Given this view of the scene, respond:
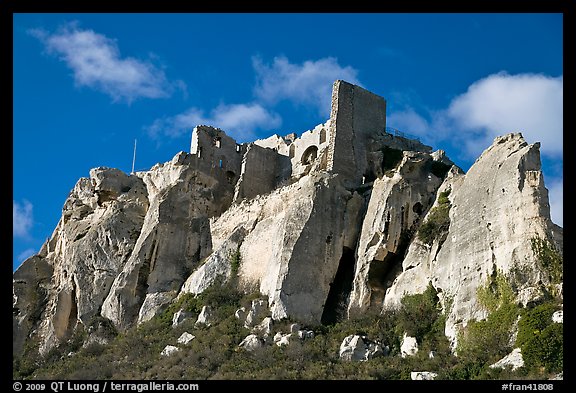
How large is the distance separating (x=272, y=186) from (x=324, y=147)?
184 inches

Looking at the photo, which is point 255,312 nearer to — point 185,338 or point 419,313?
point 185,338

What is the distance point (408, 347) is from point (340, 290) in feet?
19.0

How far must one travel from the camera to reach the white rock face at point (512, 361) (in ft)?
97.5

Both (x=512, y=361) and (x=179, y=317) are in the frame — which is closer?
(x=512, y=361)

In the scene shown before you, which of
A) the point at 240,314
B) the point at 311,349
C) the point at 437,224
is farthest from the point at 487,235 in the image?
the point at 240,314

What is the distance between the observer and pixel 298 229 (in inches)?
1561

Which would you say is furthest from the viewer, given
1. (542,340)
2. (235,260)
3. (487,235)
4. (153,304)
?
(153,304)

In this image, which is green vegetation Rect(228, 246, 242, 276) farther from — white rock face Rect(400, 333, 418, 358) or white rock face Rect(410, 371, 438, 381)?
white rock face Rect(410, 371, 438, 381)

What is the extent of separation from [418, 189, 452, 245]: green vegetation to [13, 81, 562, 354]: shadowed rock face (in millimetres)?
295

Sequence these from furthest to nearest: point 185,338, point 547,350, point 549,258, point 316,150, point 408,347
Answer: point 316,150, point 185,338, point 408,347, point 549,258, point 547,350

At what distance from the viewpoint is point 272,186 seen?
50.9 m

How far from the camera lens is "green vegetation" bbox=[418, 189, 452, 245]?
3778 centimetres

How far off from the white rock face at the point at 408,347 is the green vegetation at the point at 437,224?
189 inches
